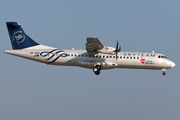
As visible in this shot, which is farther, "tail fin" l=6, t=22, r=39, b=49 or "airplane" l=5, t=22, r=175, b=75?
"tail fin" l=6, t=22, r=39, b=49

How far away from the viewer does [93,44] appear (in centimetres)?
3500

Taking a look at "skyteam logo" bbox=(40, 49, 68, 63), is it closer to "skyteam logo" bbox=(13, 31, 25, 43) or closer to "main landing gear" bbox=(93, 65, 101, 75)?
"skyteam logo" bbox=(13, 31, 25, 43)

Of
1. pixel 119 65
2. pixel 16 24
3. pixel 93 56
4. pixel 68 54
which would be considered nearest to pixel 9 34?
pixel 16 24

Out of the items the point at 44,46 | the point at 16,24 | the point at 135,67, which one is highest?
the point at 16,24

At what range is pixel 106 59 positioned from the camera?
3700 cm

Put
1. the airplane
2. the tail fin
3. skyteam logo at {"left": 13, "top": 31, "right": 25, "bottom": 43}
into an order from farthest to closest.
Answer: skyteam logo at {"left": 13, "top": 31, "right": 25, "bottom": 43}
the tail fin
the airplane

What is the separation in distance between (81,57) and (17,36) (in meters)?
8.26

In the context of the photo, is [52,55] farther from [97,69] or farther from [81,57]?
[97,69]

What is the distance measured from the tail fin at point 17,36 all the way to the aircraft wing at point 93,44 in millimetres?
7513

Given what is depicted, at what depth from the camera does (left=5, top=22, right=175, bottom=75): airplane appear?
121 feet

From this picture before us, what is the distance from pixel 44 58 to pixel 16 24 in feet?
17.8

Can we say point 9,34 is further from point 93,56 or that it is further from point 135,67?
point 135,67

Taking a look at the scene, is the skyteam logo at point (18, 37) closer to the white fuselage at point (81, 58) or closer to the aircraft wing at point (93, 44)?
the white fuselage at point (81, 58)

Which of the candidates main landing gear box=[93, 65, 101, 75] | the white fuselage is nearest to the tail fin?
the white fuselage
